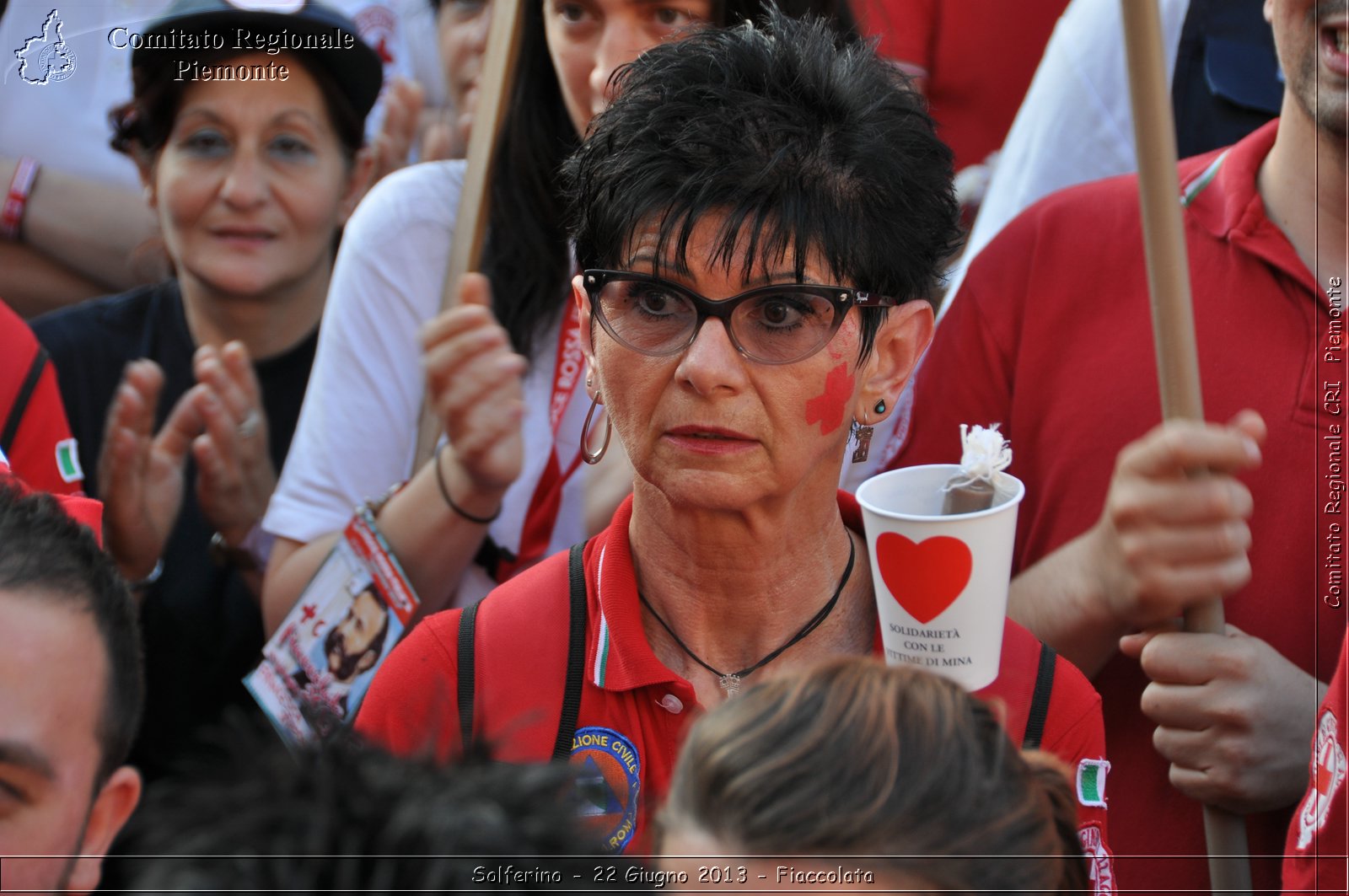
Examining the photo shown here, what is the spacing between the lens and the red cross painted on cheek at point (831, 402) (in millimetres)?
1794

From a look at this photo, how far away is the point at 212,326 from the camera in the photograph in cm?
316

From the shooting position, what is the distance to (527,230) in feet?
8.61

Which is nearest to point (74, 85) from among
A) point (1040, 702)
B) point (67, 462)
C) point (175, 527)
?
point (175, 527)

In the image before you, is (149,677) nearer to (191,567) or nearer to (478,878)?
(191,567)

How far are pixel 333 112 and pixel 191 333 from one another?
22.7 inches

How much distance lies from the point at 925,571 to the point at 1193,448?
1.31 feet

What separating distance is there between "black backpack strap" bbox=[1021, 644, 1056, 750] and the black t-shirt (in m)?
1.50

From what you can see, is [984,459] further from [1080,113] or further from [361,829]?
[1080,113]

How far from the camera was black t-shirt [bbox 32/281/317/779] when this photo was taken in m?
2.67

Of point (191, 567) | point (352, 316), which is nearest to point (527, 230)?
point (352, 316)

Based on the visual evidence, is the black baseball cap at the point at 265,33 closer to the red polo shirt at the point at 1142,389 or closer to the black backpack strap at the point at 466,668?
the red polo shirt at the point at 1142,389

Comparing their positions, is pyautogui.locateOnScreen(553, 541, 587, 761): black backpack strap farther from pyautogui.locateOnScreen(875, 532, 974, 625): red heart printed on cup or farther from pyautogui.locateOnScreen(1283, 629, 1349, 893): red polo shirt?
pyautogui.locateOnScreen(1283, 629, 1349, 893): red polo shirt

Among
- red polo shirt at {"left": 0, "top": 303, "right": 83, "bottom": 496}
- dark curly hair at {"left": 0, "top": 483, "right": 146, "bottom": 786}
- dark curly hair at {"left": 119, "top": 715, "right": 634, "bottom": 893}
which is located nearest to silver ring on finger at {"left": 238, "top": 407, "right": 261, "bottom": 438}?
red polo shirt at {"left": 0, "top": 303, "right": 83, "bottom": 496}

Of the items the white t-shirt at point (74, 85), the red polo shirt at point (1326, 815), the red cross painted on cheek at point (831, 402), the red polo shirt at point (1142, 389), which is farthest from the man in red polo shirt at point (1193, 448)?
the white t-shirt at point (74, 85)
